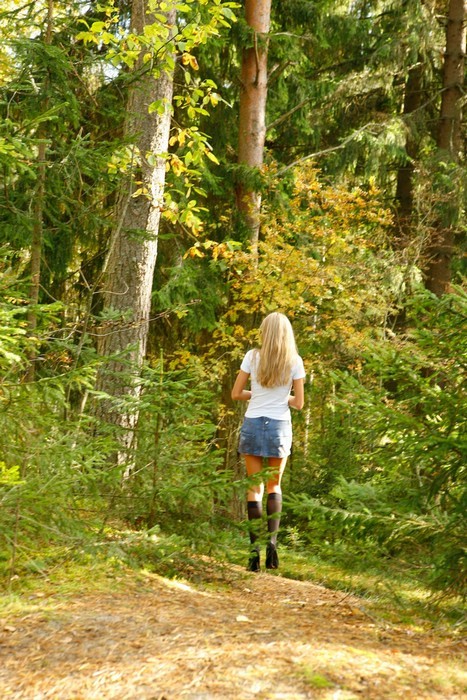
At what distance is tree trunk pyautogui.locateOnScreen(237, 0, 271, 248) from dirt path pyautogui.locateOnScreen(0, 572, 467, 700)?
8.76 metres

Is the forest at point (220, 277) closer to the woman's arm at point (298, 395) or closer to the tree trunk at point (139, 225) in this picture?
the tree trunk at point (139, 225)

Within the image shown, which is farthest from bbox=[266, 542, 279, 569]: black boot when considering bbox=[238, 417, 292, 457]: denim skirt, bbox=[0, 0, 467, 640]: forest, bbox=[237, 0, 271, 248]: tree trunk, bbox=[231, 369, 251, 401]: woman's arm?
bbox=[237, 0, 271, 248]: tree trunk

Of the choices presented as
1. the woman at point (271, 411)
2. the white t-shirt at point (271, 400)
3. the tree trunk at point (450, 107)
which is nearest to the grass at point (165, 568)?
the woman at point (271, 411)

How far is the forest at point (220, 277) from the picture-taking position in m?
5.22

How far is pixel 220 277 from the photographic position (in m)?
13.1

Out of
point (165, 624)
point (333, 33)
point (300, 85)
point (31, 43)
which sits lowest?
point (165, 624)

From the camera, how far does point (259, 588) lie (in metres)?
5.55

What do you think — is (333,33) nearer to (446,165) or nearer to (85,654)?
(446,165)

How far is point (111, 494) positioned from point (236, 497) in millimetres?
5699

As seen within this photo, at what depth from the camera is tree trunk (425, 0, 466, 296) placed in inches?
608

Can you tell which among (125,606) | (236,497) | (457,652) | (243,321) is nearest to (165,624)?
(125,606)

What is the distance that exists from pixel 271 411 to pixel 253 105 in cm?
789

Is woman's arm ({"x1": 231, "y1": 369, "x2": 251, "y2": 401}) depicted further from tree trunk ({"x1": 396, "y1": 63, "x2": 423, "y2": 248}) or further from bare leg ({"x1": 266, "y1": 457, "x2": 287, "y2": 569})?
tree trunk ({"x1": 396, "y1": 63, "x2": 423, "y2": 248})

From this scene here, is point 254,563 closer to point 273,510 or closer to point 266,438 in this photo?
point 273,510
